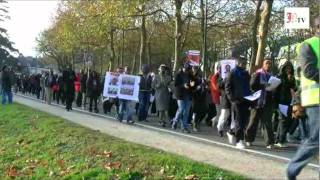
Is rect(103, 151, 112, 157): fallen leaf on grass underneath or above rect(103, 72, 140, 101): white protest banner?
underneath

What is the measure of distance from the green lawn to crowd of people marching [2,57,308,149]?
6.88 feet

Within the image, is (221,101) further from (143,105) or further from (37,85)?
(37,85)

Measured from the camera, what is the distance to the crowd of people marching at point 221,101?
13414mm

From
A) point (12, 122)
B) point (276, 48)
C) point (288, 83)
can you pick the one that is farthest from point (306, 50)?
point (276, 48)

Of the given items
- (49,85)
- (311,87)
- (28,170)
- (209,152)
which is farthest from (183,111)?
(49,85)

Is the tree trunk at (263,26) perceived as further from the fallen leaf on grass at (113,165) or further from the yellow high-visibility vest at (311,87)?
the yellow high-visibility vest at (311,87)

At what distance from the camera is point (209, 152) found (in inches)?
478

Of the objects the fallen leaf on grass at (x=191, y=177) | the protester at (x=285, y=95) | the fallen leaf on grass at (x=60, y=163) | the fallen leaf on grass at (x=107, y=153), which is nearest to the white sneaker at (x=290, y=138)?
the protester at (x=285, y=95)

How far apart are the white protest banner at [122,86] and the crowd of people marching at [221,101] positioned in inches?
10.1

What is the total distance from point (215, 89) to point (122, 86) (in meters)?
4.18

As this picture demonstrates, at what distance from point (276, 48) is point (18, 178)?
4060 centimetres

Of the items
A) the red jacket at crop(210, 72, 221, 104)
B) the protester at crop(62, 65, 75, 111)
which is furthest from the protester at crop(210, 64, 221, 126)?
the protester at crop(62, 65, 75, 111)

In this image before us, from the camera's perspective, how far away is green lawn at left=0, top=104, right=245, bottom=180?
985 cm

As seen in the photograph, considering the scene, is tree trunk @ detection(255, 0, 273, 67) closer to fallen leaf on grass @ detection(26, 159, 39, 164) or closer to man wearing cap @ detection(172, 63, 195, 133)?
man wearing cap @ detection(172, 63, 195, 133)
